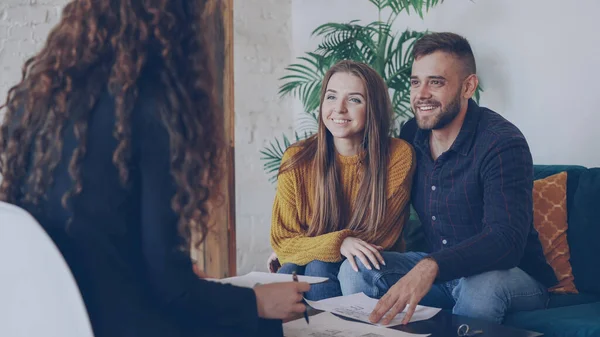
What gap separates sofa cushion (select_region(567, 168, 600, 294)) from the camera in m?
2.01

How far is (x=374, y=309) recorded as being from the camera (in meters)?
1.49

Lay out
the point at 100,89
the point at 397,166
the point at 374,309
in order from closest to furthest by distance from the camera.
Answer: the point at 100,89
the point at 374,309
the point at 397,166

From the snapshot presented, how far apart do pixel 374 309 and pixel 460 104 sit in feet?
2.89

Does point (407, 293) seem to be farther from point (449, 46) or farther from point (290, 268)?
point (449, 46)

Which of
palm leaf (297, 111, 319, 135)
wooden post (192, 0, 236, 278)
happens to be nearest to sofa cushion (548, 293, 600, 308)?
wooden post (192, 0, 236, 278)

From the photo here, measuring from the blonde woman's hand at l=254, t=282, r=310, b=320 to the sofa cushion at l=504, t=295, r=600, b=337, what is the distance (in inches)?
33.9

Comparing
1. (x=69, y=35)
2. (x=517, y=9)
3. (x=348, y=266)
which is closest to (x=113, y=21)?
(x=69, y=35)

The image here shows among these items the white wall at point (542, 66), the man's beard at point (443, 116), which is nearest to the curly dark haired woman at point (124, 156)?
the man's beard at point (443, 116)

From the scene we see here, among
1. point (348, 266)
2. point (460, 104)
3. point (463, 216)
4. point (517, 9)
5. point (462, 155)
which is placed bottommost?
point (348, 266)

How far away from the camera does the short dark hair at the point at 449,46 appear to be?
2160 mm

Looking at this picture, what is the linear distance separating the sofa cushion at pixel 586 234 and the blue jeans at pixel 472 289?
0.18m

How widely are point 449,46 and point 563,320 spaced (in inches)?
34.6

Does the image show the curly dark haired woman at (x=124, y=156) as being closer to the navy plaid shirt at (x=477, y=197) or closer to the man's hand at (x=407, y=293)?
the man's hand at (x=407, y=293)

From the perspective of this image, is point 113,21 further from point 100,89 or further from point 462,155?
point 462,155
